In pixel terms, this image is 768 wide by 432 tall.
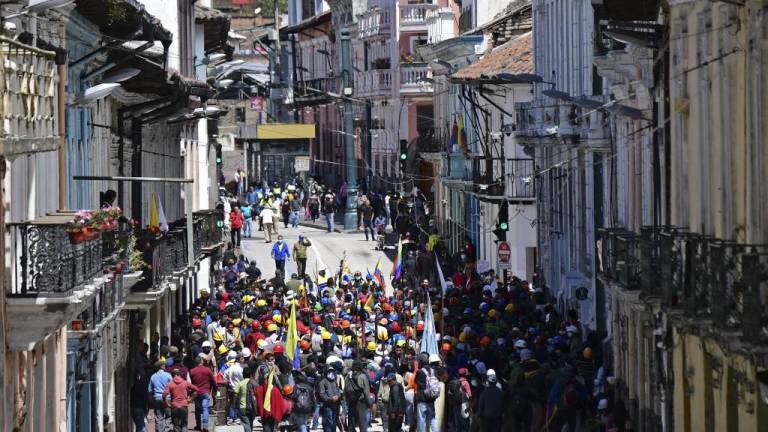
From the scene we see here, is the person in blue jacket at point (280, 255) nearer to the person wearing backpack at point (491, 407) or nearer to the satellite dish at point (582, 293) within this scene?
the satellite dish at point (582, 293)

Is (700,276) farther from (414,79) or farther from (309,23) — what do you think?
(309,23)

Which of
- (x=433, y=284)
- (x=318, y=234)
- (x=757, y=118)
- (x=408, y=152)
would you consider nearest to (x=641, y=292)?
(x=757, y=118)

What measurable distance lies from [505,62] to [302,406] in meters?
24.2

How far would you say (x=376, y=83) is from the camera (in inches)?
3720

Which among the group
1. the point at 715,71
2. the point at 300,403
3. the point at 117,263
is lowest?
the point at 300,403

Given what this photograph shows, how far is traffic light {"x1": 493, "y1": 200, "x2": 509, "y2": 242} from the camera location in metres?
51.0

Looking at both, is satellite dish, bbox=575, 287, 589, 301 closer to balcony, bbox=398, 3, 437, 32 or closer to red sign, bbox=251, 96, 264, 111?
balcony, bbox=398, 3, 437, 32

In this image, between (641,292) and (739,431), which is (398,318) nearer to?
(641,292)

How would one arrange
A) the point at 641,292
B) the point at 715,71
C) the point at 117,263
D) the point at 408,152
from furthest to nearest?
the point at 408,152, the point at 117,263, the point at 641,292, the point at 715,71

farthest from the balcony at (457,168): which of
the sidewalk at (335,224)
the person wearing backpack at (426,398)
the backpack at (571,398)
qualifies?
the backpack at (571,398)

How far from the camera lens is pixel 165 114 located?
43.9 meters

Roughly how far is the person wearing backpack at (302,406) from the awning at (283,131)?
79.2m

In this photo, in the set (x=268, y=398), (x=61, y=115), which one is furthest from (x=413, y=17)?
(x=61, y=115)

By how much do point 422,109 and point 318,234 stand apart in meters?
13.3
